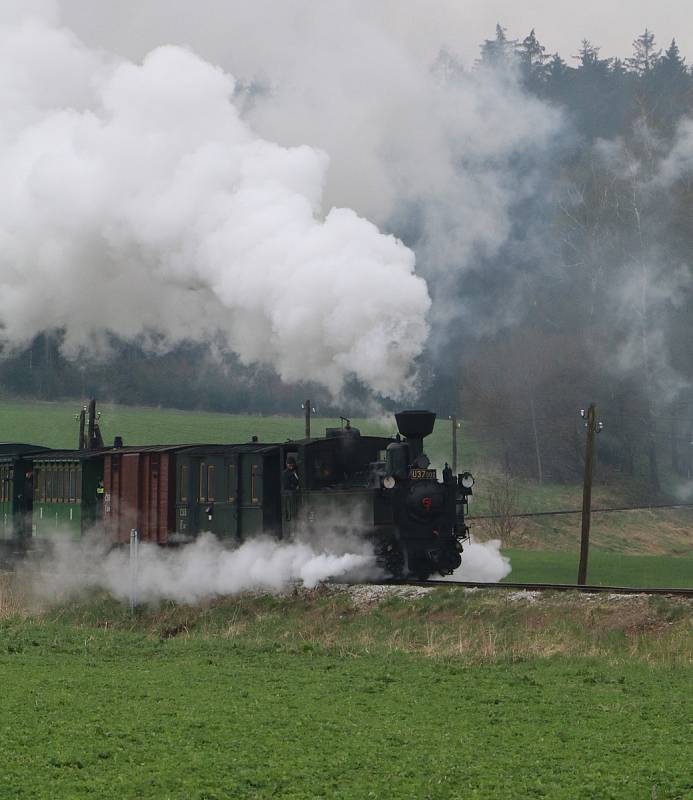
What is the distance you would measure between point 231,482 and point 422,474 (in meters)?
4.47

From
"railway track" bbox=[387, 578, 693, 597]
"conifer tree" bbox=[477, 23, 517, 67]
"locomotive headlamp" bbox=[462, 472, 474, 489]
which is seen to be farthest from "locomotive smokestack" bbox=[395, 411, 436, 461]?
"conifer tree" bbox=[477, 23, 517, 67]

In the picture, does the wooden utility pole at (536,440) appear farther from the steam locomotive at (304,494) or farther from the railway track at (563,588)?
the railway track at (563,588)

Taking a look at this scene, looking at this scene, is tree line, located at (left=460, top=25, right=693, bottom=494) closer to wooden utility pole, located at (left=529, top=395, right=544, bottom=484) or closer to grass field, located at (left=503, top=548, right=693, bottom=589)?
wooden utility pole, located at (left=529, top=395, right=544, bottom=484)

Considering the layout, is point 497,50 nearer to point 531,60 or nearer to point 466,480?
point 531,60

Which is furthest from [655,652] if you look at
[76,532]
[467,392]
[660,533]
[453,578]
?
[467,392]

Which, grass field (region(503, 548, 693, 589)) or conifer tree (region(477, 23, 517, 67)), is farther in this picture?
conifer tree (region(477, 23, 517, 67))

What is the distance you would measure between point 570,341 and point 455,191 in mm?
12118

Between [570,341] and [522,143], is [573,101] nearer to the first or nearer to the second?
[522,143]

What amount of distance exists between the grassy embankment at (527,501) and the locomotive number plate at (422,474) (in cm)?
200

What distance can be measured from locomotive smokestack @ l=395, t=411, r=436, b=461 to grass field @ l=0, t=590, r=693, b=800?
309cm

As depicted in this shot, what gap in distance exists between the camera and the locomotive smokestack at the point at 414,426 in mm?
23328

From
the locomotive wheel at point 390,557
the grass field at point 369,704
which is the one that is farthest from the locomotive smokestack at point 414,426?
the grass field at point 369,704

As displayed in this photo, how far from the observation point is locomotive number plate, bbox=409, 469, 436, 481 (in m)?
23.9

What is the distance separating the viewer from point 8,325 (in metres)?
39.2
